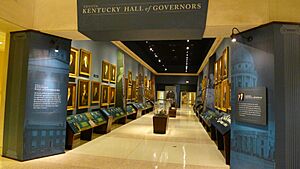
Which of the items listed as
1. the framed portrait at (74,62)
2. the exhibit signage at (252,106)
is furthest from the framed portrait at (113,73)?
the exhibit signage at (252,106)

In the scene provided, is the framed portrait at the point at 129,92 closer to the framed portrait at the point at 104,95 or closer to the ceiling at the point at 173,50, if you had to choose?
the ceiling at the point at 173,50

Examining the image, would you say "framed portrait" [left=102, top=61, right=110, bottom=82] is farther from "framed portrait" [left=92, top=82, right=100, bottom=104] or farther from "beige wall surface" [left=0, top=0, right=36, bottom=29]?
"beige wall surface" [left=0, top=0, right=36, bottom=29]

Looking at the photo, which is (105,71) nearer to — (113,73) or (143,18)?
(113,73)

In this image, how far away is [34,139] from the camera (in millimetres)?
5086

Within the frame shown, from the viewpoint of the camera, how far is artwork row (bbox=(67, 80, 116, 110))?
6977 millimetres

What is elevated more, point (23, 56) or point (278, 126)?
point (23, 56)

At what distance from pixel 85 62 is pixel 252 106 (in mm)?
5919

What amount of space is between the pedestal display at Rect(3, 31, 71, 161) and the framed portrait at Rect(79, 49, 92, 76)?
6.42 ft

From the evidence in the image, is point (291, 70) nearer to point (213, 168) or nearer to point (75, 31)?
point (213, 168)

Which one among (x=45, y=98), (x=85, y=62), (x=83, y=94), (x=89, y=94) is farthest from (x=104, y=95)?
(x=45, y=98)

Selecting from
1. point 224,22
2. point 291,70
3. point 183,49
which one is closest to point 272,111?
point 291,70

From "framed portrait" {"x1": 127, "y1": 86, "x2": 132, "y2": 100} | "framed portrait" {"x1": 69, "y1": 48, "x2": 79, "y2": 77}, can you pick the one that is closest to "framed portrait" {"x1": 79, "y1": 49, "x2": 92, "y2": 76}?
"framed portrait" {"x1": 69, "y1": 48, "x2": 79, "y2": 77}

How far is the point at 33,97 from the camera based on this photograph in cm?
503

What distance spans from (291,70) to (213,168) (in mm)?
2642
